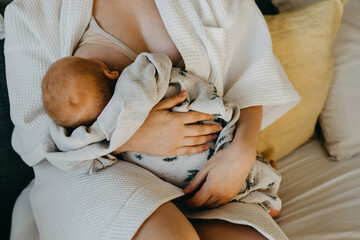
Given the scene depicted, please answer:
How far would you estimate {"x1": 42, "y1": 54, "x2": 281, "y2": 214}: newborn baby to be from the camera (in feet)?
2.53

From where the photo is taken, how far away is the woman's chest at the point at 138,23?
3.37 feet

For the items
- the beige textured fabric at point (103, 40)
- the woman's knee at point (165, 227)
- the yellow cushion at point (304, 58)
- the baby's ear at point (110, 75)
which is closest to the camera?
the woman's knee at point (165, 227)

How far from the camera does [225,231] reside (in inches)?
33.6

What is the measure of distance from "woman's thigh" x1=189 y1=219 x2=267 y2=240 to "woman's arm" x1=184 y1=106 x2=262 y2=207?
0.06 metres

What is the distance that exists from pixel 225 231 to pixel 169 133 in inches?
11.6

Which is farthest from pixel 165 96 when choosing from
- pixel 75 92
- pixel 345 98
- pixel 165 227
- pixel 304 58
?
pixel 345 98

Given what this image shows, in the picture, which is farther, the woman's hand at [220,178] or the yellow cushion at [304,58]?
the yellow cushion at [304,58]

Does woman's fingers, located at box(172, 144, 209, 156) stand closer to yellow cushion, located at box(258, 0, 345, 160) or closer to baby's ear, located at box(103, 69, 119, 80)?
baby's ear, located at box(103, 69, 119, 80)

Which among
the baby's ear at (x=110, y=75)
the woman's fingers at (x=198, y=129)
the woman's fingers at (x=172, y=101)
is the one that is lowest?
the woman's fingers at (x=198, y=129)

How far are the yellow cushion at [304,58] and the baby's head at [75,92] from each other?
688 mm

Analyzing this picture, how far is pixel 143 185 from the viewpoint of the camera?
792 millimetres

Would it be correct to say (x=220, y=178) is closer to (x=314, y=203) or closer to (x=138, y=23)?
(x=314, y=203)

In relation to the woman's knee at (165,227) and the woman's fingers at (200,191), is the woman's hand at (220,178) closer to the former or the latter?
the woman's fingers at (200,191)

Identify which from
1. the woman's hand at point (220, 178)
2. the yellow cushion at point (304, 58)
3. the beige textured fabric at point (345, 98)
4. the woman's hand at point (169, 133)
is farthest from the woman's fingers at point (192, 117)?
the beige textured fabric at point (345, 98)
